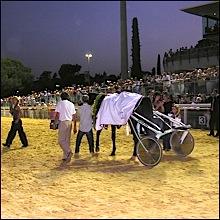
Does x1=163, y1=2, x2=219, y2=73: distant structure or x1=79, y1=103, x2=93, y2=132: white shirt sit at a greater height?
x1=163, y1=2, x2=219, y2=73: distant structure

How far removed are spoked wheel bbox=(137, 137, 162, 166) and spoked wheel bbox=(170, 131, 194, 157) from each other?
566 millimetres

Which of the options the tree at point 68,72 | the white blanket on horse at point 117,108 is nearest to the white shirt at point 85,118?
the white blanket on horse at point 117,108

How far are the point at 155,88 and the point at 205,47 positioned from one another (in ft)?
6.78

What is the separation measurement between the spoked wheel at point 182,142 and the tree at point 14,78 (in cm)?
235

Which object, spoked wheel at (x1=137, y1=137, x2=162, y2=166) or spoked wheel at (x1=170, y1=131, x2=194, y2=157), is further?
spoked wheel at (x1=170, y1=131, x2=194, y2=157)

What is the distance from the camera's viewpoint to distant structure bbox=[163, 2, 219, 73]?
17.5 feet

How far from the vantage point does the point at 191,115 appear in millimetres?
7652

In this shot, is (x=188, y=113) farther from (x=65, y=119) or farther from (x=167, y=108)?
(x=65, y=119)

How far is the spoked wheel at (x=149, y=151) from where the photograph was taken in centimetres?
669

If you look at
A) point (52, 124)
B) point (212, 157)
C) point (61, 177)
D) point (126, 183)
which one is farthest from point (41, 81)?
point (212, 157)

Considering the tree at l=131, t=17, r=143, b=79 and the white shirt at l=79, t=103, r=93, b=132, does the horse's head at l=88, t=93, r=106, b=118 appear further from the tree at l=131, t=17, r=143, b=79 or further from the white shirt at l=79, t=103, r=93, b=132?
the tree at l=131, t=17, r=143, b=79

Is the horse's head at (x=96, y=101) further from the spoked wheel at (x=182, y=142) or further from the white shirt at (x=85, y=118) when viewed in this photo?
the spoked wheel at (x=182, y=142)

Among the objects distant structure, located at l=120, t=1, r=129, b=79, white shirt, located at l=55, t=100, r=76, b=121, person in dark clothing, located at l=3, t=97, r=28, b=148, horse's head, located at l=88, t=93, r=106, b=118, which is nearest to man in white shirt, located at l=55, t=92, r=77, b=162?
white shirt, located at l=55, t=100, r=76, b=121

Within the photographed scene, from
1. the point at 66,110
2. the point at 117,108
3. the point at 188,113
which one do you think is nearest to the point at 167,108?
the point at 188,113
